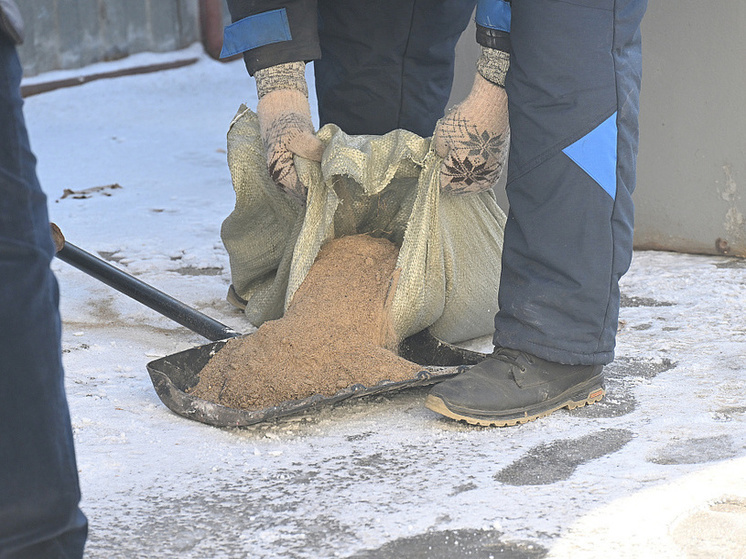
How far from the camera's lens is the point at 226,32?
81.4 inches

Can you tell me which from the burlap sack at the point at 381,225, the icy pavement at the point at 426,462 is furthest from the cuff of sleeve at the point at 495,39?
the icy pavement at the point at 426,462

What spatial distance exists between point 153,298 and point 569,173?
3.11 ft

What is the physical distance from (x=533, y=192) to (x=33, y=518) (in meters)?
1.02

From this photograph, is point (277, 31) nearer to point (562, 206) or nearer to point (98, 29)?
point (562, 206)

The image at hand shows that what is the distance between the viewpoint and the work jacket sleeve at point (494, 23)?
5.42 ft

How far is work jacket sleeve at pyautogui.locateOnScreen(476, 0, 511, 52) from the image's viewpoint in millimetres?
1652

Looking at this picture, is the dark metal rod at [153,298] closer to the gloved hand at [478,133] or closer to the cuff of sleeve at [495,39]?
the gloved hand at [478,133]

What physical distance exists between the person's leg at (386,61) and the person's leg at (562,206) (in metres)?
0.69

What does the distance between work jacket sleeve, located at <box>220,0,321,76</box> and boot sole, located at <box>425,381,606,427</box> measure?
2.78 ft

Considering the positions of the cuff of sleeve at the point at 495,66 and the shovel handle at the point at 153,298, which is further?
the shovel handle at the point at 153,298

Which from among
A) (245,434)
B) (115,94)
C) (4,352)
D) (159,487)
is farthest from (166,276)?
(115,94)

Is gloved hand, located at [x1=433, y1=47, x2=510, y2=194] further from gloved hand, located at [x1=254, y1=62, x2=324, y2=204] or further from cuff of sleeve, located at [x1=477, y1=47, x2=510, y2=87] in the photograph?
gloved hand, located at [x1=254, y1=62, x2=324, y2=204]

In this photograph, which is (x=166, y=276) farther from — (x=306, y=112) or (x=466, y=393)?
(x=466, y=393)

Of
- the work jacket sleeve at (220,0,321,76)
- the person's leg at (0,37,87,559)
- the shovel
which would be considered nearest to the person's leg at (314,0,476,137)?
the work jacket sleeve at (220,0,321,76)
